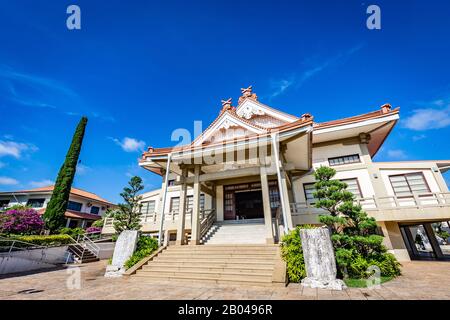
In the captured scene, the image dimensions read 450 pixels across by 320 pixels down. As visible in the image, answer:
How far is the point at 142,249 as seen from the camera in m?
9.27

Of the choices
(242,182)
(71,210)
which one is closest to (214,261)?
(242,182)

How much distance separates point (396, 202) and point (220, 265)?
9.86 m

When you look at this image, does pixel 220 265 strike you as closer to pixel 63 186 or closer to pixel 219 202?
pixel 219 202

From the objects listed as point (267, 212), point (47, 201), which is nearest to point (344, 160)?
point (267, 212)

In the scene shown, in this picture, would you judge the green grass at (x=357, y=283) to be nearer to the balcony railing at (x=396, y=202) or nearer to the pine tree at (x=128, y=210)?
the balcony railing at (x=396, y=202)

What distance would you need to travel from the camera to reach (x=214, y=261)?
7773 millimetres

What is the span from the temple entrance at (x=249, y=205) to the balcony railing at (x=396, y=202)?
2.66 m

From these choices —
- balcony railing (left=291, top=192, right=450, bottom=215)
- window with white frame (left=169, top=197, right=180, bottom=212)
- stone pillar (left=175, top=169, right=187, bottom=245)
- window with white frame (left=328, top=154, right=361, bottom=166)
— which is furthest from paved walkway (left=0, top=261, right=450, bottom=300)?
window with white frame (left=169, top=197, right=180, bottom=212)

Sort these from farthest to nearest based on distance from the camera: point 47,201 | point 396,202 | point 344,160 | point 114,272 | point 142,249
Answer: point 47,201, point 344,160, point 396,202, point 142,249, point 114,272

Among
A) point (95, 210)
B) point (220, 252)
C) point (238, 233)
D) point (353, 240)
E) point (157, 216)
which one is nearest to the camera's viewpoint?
point (353, 240)

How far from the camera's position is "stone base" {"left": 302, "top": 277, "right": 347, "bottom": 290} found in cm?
538

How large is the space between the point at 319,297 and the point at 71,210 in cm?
2929

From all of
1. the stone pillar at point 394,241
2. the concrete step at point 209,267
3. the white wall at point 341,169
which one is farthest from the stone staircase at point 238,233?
the stone pillar at point 394,241
